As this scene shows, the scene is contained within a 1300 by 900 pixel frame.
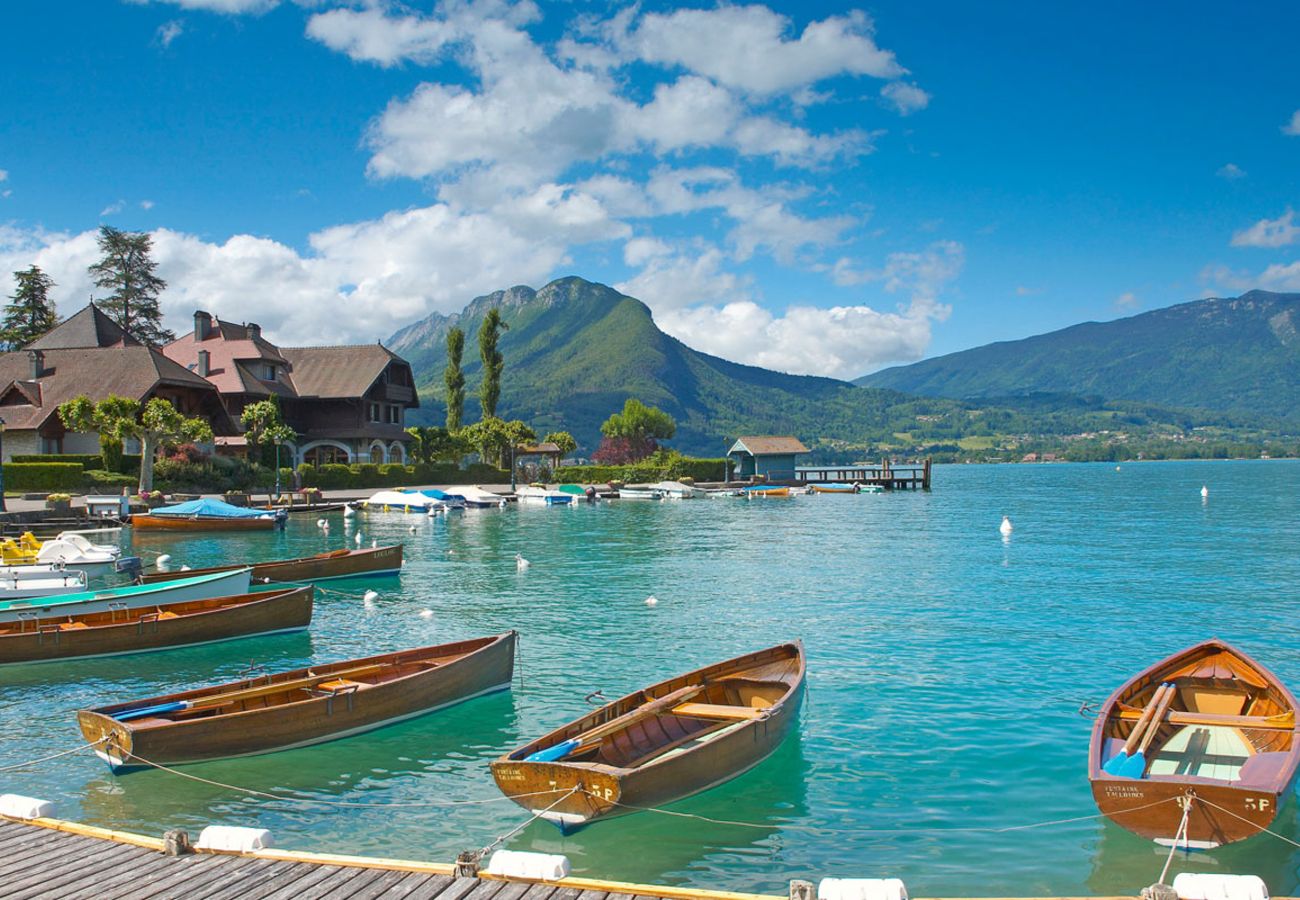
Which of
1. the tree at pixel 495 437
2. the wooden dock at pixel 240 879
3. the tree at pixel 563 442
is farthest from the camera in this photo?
the tree at pixel 563 442

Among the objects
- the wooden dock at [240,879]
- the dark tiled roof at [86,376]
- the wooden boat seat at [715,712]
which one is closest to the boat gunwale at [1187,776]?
the wooden boat seat at [715,712]

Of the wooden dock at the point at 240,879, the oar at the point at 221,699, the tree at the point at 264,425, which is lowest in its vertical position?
the wooden dock at the point at 240,879

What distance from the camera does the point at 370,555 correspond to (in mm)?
32844

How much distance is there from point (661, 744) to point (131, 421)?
51002 millimetres

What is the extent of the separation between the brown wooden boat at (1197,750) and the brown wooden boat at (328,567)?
2464cm

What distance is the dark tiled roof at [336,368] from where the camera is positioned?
7925 centimetres

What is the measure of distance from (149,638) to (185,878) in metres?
14.2

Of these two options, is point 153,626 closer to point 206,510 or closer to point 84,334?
point 206,510

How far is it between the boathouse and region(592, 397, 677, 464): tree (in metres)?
12.6

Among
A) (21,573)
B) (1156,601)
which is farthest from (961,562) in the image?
(21,573)

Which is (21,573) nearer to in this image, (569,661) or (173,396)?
(569,661)

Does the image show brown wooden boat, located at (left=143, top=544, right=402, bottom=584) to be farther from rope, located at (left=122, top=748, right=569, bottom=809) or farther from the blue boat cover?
the blue boat cover

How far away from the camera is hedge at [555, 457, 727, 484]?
99.4m

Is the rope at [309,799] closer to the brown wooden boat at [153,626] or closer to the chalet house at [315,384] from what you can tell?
the brown wooden boat at [153,626]
